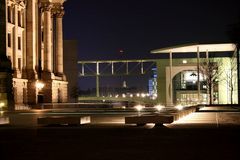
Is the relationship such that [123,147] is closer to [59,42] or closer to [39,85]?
[39,85]

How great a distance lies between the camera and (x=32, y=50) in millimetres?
111312

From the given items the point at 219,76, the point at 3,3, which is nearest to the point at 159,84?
the point at 219,76

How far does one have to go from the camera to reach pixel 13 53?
10644 centimetres

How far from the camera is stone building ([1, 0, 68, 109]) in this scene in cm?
10538

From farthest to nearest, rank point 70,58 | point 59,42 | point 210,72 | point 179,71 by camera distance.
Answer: point 70,58 → point 179,71 → point 210,72 → point 59,42

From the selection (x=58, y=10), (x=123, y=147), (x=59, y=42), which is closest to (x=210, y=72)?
(x=59, y=42)

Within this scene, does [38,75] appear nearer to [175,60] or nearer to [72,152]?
[175,60]

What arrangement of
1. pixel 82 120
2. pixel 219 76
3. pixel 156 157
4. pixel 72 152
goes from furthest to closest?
pixel 219 76 → pixel 82 120 → pixel 72 152 → pixel 156 157

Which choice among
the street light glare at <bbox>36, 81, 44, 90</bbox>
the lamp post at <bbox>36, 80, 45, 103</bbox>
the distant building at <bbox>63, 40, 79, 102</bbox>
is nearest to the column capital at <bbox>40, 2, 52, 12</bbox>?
the lamp post at <bbox>36, 80, 45, 103</bbox>

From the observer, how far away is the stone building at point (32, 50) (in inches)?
4149

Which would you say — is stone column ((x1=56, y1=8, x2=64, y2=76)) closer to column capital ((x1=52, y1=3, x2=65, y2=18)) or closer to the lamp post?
column capital ((x1=52, y1=3, x2=65, y2=18))

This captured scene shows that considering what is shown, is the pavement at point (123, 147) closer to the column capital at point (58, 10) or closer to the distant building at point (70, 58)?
the column capital at point (58, 10)

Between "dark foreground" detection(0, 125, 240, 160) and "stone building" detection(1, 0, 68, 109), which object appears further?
"stone building" detection(1, 0, 68, 109)

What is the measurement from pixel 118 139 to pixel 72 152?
6091 millimetres
